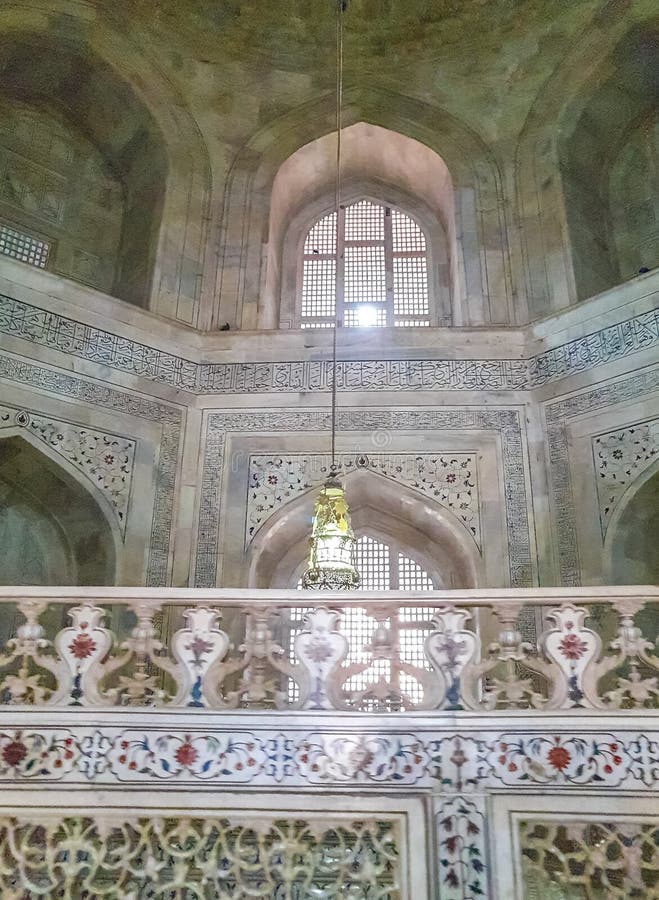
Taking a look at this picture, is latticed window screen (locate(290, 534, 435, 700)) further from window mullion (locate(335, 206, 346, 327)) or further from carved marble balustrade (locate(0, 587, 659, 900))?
carved marble balustrade (locate(0, 587, 659, 900))

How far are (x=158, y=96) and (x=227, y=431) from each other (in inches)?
143

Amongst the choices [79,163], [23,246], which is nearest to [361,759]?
[23,246]

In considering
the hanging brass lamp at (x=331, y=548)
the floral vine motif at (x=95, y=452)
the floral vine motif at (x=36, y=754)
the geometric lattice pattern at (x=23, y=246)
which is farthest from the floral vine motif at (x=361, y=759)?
the geometric lattice pattern at (x=23, y=246)

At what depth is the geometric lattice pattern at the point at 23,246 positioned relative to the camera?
739 centimetres

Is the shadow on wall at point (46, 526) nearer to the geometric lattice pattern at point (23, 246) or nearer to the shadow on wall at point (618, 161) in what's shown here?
the geometric lattice pattern at point (23, 246)

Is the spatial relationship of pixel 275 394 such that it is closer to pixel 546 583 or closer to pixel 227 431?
pixel 227 431

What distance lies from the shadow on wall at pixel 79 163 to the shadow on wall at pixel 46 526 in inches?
82.6

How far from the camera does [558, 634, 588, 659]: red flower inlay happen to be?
9.66ft

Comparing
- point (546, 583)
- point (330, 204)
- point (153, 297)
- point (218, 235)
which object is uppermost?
point (330, 204)

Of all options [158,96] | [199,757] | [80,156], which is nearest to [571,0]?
[158,96]

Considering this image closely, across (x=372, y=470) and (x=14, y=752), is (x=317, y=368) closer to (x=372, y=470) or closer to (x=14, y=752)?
(x=372, y=470)

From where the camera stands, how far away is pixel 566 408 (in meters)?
5.91

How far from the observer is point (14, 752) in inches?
114

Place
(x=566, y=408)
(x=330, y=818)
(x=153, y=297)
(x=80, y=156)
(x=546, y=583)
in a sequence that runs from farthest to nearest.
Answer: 1. (x=80, y=156)
2. (x=153, y=297)
3. (x=566, y=408)
4. (x=546, y=583)
5. (x=330, y=818)
